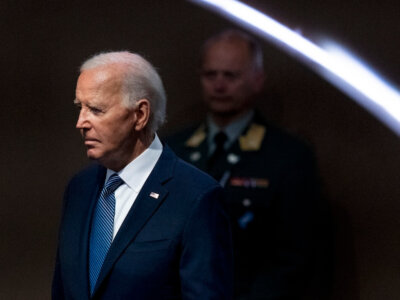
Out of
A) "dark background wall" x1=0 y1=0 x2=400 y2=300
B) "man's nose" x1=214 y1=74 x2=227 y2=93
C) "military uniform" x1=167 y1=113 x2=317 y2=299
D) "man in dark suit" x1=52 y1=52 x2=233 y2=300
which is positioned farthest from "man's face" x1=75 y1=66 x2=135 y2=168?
"dark background wall" x1=0 y1=0 x2=400 y2=300

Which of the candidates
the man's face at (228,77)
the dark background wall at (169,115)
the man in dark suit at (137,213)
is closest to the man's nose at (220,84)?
the man's face at (228,77)

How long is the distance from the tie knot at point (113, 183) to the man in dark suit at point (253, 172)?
81cm

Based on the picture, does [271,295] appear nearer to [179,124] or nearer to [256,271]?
[256,271]

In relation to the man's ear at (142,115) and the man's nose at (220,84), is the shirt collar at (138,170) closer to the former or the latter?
the man's ear at (142,115)

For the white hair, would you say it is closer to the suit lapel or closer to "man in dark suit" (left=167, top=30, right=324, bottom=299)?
the suit lapel

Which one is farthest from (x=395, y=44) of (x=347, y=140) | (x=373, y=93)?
(x=347, y=140)

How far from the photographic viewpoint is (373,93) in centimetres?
310

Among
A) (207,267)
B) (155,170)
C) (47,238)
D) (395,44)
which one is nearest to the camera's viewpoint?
(207,267)

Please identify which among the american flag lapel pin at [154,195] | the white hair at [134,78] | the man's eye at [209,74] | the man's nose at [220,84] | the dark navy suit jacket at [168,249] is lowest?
the dark navy suit jacket at [168,249]

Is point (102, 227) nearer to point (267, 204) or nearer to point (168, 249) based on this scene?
point (168, 249)

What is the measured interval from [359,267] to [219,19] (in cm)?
120

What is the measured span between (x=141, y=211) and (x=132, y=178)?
125 millimetres

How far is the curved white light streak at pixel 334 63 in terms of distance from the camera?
3.08 meters

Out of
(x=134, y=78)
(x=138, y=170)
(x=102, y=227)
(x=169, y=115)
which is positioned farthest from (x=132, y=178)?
(x=169, y=115)
